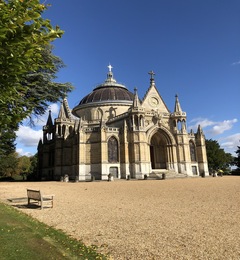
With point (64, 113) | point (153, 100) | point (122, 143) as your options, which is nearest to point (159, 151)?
point (122, 143)

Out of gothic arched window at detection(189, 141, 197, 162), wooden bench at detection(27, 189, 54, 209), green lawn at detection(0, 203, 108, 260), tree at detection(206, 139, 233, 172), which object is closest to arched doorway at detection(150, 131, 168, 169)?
gothic arched window at detection(189, 141, 197, 162)

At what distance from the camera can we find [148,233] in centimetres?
653

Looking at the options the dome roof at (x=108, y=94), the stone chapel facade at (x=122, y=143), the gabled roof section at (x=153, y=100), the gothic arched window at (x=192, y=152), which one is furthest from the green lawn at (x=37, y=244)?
the dome roof at (x=108, y=94)

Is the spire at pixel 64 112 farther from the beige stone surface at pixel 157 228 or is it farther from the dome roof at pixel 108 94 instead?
the beige stone surface at pixel 157 228

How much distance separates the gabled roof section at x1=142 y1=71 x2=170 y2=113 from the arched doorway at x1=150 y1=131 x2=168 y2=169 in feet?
20.8

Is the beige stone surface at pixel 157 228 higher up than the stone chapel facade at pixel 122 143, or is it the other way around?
the stone chapel facade at pixel 122 143

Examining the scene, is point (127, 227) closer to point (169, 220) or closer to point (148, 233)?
point (148, 233)

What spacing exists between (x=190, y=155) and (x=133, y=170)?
14189 mm

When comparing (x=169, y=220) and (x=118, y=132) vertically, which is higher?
(x=118, y=132)

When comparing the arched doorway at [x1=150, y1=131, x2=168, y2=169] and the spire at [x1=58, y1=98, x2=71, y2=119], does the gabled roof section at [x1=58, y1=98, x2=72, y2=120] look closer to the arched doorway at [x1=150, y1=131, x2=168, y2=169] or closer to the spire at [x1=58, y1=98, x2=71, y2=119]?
the spire at [x1=58, y1=98, x2=71, y2=119]

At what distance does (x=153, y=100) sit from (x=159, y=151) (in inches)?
437

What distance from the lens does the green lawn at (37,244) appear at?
4770 millimetres

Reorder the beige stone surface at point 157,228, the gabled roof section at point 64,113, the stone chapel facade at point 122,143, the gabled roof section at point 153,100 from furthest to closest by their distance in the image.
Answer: the gabled roof section at point 153,100 < the gabled roof section at point 64,113 < the stone chapel facade at point 122,143 < the beige stone surface at point 157,228

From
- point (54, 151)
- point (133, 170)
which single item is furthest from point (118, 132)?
point (54, 151)
